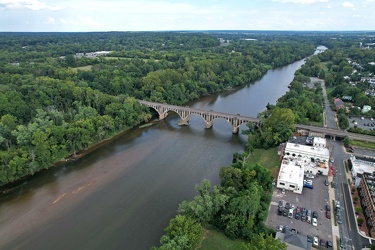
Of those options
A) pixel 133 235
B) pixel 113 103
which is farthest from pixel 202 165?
pixel 113 103

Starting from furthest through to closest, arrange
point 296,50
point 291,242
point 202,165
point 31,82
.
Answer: point 296,50 < point 31,82 < point 202,165 < point 291,242

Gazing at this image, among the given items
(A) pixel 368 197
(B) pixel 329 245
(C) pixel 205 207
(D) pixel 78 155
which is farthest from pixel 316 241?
(D) pixel 78 155

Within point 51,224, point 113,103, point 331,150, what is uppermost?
point 113,103

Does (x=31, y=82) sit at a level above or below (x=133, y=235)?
above

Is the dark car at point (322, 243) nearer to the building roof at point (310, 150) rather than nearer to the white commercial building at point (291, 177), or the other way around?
the white commercial building at point (291, 177)

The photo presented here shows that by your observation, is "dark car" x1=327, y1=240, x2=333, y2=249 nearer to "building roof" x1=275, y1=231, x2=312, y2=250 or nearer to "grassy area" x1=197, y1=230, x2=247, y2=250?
"building roof" x1=275, y1=231, x2=312, y2=250

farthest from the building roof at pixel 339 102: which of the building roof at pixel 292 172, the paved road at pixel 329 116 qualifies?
the building roof at pixel 292 172

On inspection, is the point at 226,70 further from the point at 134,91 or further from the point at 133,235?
the point at 133,235

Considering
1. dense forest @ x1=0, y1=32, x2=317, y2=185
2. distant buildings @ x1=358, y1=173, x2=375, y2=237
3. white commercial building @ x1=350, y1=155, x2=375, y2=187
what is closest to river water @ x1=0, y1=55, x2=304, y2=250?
dense forest @ x1=0, y1=32, x2=317, y2=185
